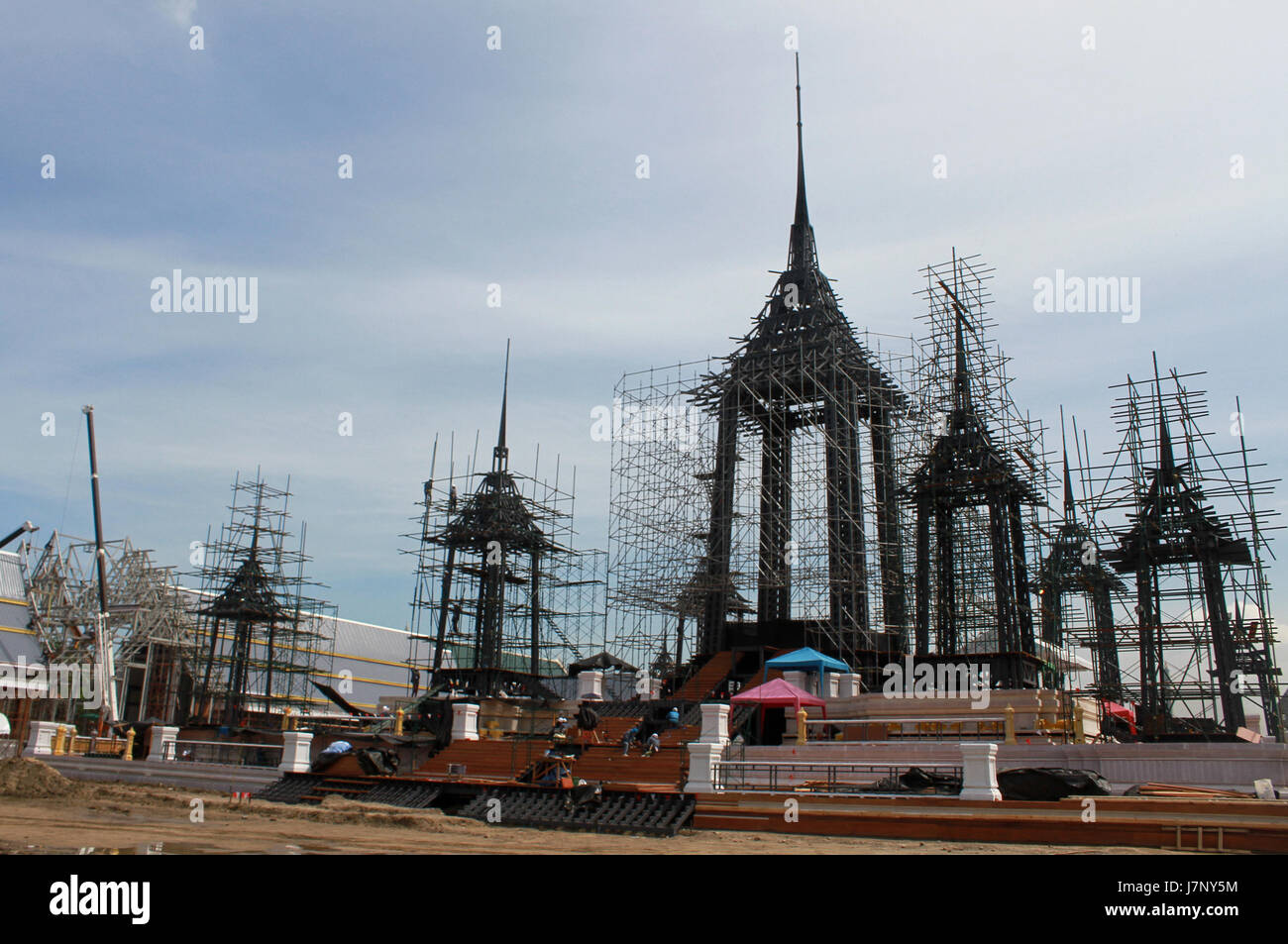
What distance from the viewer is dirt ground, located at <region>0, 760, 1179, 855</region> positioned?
15.0 meters

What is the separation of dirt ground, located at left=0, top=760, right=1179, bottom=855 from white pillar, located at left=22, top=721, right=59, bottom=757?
1109cm

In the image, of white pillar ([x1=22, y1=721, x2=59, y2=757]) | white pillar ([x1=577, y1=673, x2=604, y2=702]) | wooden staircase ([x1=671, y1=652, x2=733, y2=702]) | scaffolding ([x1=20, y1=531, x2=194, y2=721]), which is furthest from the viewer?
scaffolding ([x1=20, y1=531, x2=194, y2=721])

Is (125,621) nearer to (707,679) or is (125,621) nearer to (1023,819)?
(707,679)

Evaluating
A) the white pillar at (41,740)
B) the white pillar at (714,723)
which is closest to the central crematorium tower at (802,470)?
the white pillar at (714,723)

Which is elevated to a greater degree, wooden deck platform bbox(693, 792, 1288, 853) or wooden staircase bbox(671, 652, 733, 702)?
wooden staircase bbox(671, 652, 733, 702)

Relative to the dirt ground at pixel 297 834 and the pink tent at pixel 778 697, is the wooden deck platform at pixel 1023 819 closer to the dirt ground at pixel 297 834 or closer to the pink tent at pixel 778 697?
the dirt ground at pixel 297 834

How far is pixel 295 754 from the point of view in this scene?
27875mm

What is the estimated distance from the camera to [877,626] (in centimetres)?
4344

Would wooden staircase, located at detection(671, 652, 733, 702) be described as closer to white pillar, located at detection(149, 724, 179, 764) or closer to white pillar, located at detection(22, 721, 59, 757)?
white pillar, located at detection(149, 724, 179, 764)

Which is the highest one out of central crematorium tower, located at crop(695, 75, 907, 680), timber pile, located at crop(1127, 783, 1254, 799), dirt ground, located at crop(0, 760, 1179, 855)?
central crematorium tower, located at crop(695, 75, 907, 680)

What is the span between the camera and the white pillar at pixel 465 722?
30.6 metres

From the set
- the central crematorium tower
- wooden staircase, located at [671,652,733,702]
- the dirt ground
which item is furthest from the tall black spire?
the dirt ground
